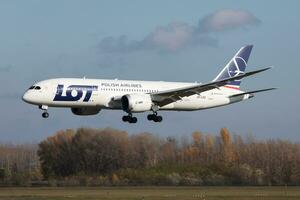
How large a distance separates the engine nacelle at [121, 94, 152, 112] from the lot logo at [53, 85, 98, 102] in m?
3.24

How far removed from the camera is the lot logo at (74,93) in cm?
7069

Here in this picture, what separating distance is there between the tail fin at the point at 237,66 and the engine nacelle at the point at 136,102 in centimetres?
1216

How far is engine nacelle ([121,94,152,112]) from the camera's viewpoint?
7250 cm

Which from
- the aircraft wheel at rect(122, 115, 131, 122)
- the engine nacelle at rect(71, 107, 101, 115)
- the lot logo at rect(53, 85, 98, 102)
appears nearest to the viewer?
the lot logo at rect(53, 85, 98, 102)

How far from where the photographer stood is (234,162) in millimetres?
115938

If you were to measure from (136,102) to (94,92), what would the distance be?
3.88 m

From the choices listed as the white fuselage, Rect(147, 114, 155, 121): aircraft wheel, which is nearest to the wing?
the white fuselage

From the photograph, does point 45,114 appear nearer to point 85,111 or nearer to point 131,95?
point 85,111

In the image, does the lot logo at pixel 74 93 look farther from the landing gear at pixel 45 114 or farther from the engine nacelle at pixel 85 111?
the engine nacelle at pixel 85 111

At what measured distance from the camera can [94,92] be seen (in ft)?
236
